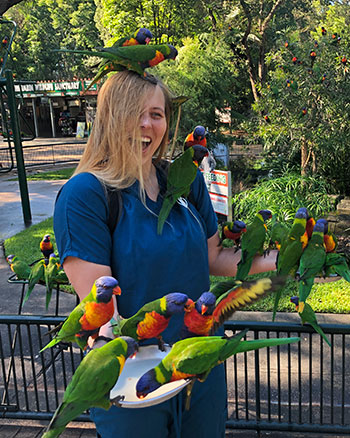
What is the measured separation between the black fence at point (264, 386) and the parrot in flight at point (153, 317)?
1092 millimetres

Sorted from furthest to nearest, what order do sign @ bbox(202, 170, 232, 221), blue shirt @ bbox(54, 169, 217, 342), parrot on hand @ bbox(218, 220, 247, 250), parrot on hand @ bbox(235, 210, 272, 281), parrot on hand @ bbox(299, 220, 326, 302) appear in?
1. sign @ bbox(202, 170, 232, 221)
2. parrot on hand @ bbox(218, 220, 247, 250)
3. parrot on hand @ bbox(235, 210, 272, 281)
4. parrot on hand @ bbox(299, 220, 326, 302)
5. blue shirt @ bbox(54, 169, 217, 342)

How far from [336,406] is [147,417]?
2.34 metres

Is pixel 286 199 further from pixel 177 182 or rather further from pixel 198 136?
pixel 177 182

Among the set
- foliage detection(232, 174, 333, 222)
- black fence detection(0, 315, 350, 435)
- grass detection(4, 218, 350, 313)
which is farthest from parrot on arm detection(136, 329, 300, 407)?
foliage detection(232, 174, 333, 222)

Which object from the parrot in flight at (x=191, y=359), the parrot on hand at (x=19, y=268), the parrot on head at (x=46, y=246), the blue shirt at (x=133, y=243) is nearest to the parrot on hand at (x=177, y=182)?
the blue shirt at (x=133, y=243)

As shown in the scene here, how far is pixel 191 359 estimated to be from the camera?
3.87 ft

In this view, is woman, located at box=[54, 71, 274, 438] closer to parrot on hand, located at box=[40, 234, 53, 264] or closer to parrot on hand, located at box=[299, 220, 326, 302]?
parrot on hand, located at box=[299, 220, 326, 302]

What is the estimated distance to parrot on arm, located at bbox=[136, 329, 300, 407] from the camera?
118cm

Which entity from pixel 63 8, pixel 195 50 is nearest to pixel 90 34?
pixel 63 8

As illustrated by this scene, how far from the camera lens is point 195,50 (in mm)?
8523

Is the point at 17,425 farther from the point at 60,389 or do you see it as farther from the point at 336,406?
the point at 336,406

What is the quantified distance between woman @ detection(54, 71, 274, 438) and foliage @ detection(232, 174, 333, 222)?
478cm

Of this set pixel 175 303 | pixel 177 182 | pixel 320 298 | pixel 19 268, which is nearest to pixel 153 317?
pixel 175 303

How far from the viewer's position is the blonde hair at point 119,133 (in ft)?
4.89
